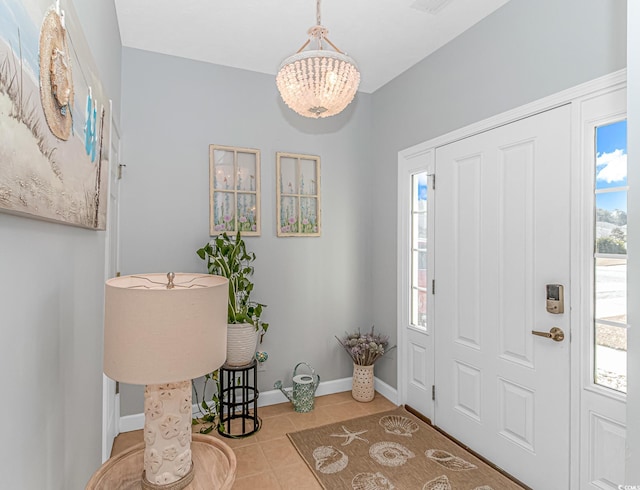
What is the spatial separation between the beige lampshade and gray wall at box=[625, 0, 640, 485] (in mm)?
1352

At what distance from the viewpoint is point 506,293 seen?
221 cm

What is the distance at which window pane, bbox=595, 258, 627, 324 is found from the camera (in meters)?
1.71

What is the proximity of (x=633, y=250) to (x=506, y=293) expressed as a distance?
3.40 feet

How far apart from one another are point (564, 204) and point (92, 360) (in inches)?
94.4

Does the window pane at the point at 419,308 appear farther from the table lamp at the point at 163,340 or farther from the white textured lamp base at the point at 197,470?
the table lamp at the point at 163,340

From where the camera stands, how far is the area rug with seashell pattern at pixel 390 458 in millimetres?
2094

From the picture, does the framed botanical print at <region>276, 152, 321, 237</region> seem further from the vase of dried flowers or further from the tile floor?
the tile floor

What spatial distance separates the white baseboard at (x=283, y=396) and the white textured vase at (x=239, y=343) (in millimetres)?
598

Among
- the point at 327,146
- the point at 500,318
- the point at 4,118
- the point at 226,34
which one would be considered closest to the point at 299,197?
the point at 327,146

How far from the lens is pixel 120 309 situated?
1018 mm

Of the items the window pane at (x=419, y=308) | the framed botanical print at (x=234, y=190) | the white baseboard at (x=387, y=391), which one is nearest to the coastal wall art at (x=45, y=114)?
the framed botanical print at (x=234, y=190)

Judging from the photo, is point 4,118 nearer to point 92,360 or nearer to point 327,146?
point 92,360

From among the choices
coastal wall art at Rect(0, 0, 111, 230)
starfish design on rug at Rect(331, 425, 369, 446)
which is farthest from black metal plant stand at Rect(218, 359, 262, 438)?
coastal wall art at Rect(0, 0, 111, 230)

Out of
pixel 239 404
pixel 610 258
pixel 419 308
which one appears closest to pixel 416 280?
pixel 419 308
